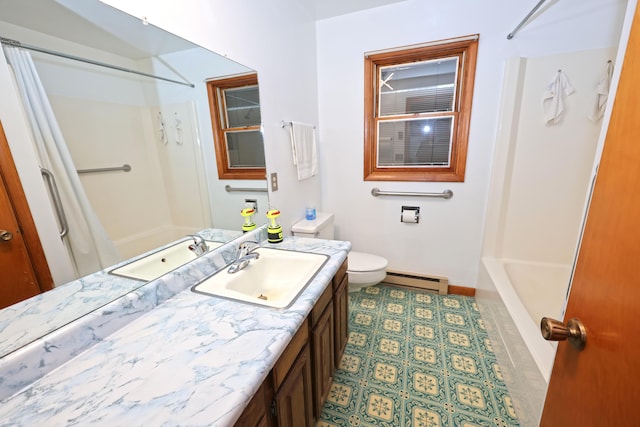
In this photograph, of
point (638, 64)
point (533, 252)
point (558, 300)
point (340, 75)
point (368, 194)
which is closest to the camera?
point (638, 64)

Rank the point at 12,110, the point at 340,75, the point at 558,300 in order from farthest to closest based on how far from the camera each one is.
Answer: the point at 340,75
the point at 558,300
the point at 12,110

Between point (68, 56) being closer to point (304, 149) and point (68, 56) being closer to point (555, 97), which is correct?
point (304, 149)

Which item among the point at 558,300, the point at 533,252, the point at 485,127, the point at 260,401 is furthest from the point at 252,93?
the point at 558,300

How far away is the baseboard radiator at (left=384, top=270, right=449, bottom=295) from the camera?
237cm

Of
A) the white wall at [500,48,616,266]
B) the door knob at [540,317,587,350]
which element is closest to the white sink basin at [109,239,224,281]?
the door knob at [540,317,587,350]

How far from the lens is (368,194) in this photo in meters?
2.43

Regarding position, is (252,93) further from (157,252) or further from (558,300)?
(558,300)

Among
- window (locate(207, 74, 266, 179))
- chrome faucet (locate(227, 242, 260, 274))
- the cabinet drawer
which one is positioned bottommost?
the cabinet drawer

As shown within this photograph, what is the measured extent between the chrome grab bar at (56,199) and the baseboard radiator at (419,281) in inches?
93.3

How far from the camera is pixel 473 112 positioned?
199cm

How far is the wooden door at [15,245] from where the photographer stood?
623 millimetres

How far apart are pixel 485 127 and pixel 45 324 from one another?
2.61 m

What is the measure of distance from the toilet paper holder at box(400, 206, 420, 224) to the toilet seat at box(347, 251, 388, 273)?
0.44 meters

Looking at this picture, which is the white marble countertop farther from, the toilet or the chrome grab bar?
the toilet
